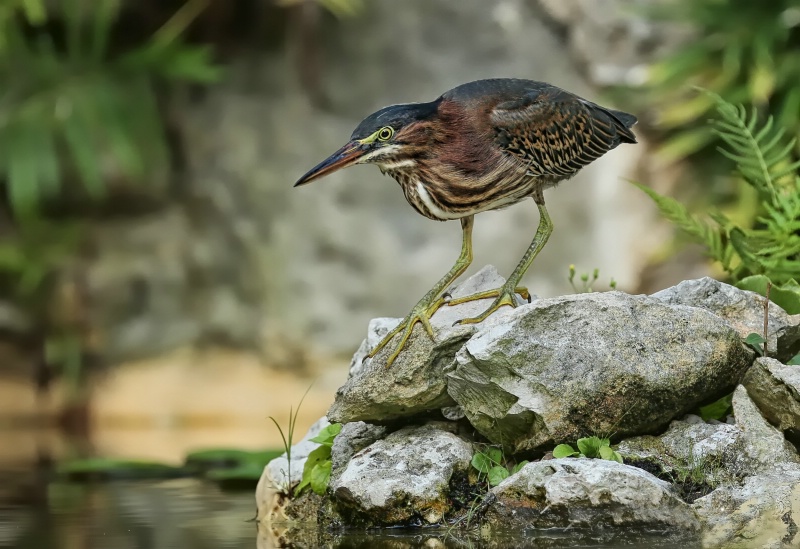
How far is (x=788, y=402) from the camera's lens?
3180mm

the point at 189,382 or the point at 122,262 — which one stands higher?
the point at 122,262

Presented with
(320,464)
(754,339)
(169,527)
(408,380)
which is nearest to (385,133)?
(408,380)

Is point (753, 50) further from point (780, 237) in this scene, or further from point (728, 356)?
point (728, 356)

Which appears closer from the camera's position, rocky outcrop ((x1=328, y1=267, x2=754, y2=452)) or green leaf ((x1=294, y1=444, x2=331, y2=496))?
rocky outcrop ((x1=328, y1=267, x2=754, y2=452))

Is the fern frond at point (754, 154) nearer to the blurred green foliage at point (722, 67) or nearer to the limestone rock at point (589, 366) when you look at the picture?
the limestone rock at point (589, 366)

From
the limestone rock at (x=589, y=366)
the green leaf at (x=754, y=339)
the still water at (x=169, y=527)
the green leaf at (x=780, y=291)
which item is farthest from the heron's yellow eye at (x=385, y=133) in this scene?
the green leaf at (x=780, y=291)

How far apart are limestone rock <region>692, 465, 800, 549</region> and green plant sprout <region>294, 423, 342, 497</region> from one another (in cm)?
117

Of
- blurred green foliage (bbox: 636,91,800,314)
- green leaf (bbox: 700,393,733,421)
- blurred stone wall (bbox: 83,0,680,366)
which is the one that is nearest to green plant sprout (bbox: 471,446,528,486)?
green leaf (bbox: 700,393,733,421)

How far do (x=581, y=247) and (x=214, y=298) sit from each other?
9.54ft

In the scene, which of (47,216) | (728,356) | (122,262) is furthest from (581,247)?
(728,356)

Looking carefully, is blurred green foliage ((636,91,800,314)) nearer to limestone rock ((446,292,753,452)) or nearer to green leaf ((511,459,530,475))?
limestone rock ((446,292,753,452))

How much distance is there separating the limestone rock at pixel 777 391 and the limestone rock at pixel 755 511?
0.54 feet

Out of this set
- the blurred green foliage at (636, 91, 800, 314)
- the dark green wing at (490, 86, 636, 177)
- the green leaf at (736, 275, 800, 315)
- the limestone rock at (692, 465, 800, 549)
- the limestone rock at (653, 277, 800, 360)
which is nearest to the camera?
the limestone rock at (692, 465, 800, 549)

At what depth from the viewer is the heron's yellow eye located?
316cm
